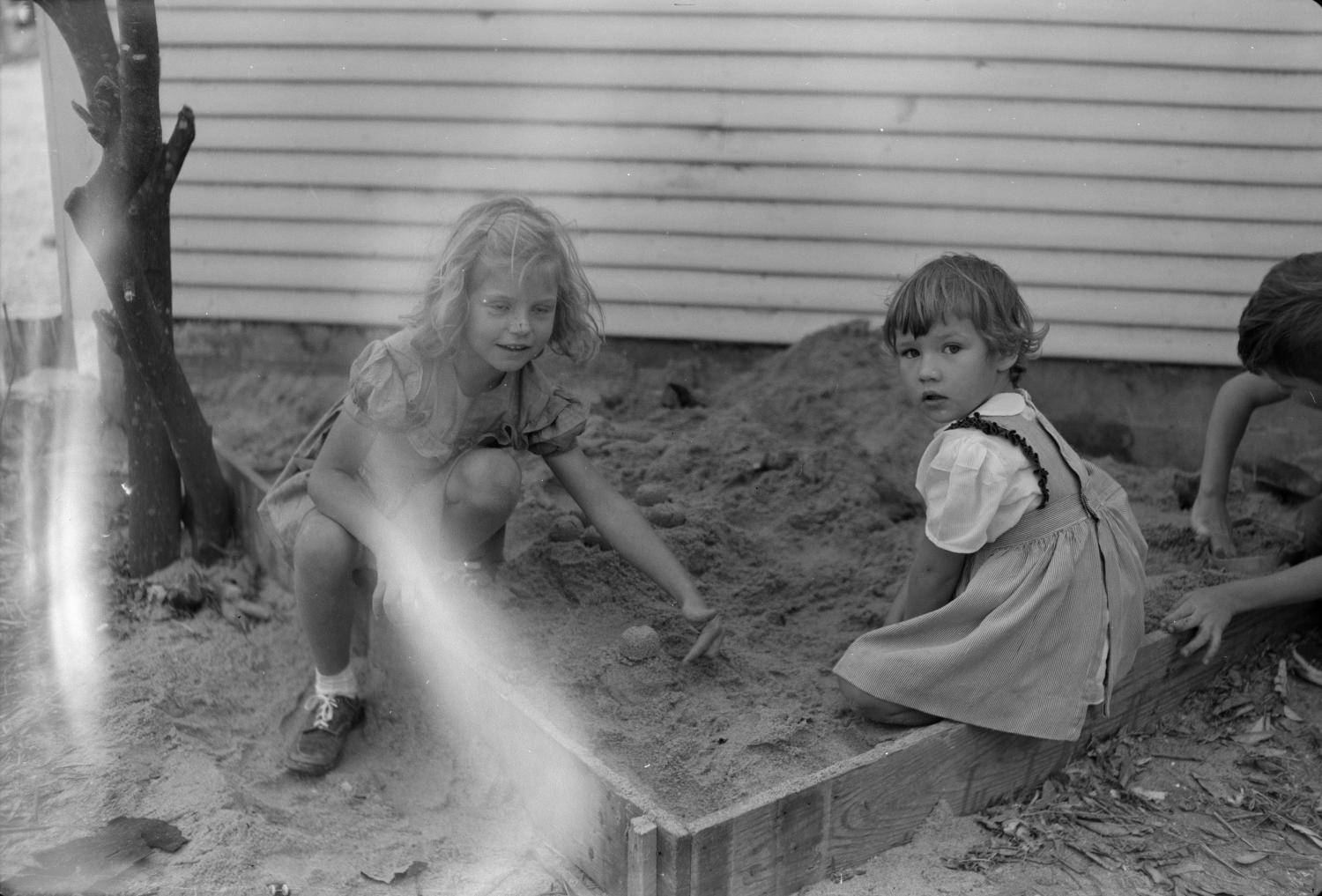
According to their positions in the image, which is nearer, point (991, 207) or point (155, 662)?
point (155, 662)

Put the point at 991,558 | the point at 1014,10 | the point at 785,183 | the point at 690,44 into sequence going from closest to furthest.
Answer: the point at 991,558 → the point at 1014,10 → the point at 690,44 → the point at 785,183

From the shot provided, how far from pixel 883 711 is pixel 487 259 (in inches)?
57.2

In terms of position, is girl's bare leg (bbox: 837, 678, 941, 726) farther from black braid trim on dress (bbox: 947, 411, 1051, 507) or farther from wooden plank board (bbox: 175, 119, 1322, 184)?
wooden plank board (bbox: 175, 119, 1322, 184)

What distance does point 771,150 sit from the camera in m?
5.18

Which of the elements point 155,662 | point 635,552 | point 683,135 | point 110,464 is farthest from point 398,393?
point 683,135

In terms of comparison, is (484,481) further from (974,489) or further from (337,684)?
(974,489)

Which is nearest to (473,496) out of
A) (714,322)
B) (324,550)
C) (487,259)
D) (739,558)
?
(324,550)

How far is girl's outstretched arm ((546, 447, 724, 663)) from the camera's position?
2.99m

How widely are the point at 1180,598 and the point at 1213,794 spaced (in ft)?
1.79

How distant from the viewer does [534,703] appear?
2799 millimetres

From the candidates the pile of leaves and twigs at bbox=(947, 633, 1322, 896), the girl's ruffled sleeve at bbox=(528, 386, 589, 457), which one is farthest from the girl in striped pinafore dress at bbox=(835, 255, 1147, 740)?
the girl's ruffled sleeve at bbox=(528, 386, 589, 457)

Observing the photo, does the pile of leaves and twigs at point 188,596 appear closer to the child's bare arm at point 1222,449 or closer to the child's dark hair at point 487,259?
the child's dark hair at point 487,259

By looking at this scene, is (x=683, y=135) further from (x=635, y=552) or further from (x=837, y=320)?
(x=635, y=552)

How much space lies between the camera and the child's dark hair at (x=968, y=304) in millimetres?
2740
